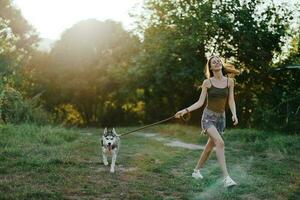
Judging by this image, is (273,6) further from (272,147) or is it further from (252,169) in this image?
(252,169)

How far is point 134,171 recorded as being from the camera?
10609mm

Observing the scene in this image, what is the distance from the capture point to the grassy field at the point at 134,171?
8281 mm

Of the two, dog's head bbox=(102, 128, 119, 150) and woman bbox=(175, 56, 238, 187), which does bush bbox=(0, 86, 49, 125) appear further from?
woman bbox=(175, 56, 238, 187)

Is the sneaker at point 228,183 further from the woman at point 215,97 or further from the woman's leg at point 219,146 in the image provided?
the woman at point 215,97

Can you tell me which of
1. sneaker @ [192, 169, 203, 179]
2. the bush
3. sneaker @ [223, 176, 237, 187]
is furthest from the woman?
the bush

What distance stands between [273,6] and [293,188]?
19.0 metres

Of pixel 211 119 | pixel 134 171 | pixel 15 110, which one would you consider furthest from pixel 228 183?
pixel 15 110

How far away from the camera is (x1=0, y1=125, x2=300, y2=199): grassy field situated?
27.2 feet

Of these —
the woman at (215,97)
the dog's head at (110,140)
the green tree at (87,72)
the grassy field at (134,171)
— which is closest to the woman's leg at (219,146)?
the woman at (215,97)

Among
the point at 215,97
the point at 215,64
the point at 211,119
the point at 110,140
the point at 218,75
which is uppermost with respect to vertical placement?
the point at 215,64

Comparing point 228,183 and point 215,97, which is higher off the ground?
point 215,97

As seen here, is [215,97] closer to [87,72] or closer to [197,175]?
[197,175]

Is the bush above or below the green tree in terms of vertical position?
below

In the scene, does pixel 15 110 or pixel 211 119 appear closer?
pixel 211 119
